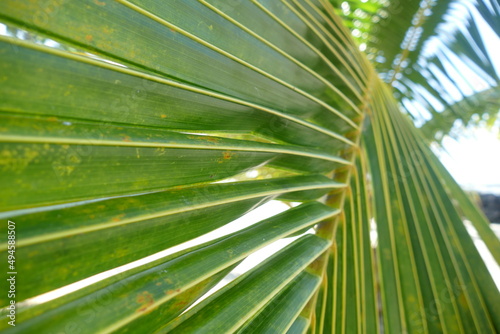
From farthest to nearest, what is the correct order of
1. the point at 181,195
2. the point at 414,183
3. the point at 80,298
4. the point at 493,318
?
the point at 414,183
the point at 493,318
the point at 181,195
the point at 80,298

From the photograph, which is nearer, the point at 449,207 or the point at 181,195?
the point at 181,195

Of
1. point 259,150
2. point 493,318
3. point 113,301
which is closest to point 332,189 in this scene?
point 259,150

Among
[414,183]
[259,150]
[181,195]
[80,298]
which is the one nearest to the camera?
[80,298]

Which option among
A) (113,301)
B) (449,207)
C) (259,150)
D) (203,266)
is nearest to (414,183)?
(449,207)

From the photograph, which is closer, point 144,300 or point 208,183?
point 144,300

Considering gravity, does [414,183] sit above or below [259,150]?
below

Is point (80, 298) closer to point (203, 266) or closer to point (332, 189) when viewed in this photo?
point (203, 266)

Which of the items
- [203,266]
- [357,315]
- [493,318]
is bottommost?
[493,318]
